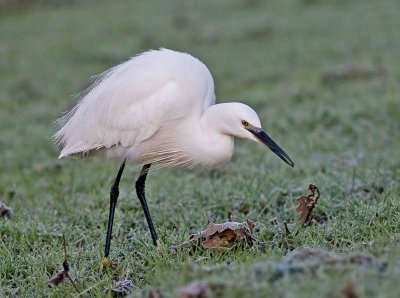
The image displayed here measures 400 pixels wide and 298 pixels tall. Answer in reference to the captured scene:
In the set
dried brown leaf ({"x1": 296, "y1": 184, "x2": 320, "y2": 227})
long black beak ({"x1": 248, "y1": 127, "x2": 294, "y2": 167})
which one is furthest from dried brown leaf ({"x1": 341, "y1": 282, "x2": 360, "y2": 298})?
dried brown leaf ({"x1": 296, "y1": 184, "x2": 320, "y2": 227})

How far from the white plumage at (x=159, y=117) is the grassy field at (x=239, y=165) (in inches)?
21.4

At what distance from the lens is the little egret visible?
14.2ft

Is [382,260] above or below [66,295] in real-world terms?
above

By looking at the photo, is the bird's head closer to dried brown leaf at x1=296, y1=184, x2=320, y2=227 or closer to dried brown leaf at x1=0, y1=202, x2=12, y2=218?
dried brown leaf at x1=296, y1=184, x2=320, y2=227

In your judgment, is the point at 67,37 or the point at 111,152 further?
the point at 67,37

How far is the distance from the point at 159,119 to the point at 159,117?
14mm

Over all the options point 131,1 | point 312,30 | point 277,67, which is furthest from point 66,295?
point 131,1

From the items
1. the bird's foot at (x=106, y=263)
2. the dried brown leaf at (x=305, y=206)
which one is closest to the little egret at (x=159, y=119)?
the bird's foot at (x=106, y=263)

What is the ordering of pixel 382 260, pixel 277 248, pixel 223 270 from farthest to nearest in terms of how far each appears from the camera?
pixel 277 248 → pixel 223 270 → pixel 382 260

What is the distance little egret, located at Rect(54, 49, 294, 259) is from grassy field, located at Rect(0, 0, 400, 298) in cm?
51

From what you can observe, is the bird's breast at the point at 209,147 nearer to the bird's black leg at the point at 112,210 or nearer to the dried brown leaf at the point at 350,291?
the bird's black leg at the point at 112,210

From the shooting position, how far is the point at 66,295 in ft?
12.8

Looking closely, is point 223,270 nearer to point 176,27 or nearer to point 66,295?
point 66,295

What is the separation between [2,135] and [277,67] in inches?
180
